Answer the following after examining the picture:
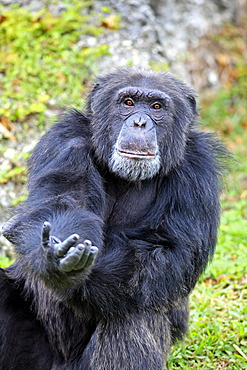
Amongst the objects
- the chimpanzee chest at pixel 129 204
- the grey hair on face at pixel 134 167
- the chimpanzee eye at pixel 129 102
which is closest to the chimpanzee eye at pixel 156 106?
the chimpanzee eye at pixel 129 102

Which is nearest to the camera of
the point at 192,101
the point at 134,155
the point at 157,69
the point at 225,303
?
the point at 134,155

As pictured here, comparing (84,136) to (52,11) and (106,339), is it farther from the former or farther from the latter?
(52,11)

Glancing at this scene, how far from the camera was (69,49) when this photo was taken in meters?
9.47

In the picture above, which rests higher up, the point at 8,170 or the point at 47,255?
the point at 47,255

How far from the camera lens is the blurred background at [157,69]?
246 inches

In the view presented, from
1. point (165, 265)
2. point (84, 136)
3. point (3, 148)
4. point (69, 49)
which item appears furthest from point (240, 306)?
point (69, 49)

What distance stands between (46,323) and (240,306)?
7.80ft

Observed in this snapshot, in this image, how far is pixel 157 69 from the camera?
9453 millimetres

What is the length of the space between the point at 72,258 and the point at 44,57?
6118 mm

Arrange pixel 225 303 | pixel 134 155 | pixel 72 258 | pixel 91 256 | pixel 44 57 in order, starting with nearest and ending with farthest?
pixel 72 258, pixel 91 256, pixel 134 155, pixel 225 303, pixel 44 57

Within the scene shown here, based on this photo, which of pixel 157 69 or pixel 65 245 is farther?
pixel 157 69

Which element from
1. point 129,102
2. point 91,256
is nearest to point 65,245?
point 91,256

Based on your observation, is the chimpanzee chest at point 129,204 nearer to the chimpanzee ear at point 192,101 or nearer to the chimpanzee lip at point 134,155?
the chimpanzee lip at point 134,155

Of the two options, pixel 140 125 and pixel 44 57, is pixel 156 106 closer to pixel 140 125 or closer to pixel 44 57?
pixel 140 125
